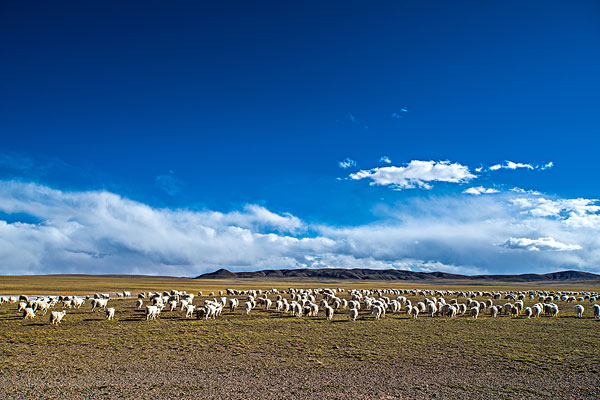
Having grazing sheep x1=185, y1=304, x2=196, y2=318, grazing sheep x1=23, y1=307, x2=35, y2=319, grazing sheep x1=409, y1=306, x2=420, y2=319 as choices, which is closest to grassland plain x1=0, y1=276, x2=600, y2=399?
grazing sheep x1=23, y1=307, x2=35, y2=319

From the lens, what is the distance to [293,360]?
15.9 metres

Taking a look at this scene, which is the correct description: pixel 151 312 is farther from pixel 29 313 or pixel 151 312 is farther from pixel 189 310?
pixel 29 313

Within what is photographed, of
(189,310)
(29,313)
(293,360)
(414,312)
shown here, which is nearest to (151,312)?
(189,310)

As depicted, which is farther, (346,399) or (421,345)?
(421,345)

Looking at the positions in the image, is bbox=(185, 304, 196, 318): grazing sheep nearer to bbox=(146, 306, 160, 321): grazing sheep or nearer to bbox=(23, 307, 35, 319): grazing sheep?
bbox=(146, 306, 160, 321): grazing sheep

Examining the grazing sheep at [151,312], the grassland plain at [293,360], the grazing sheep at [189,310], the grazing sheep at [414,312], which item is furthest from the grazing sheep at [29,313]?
the grazing sheep at [414,312]

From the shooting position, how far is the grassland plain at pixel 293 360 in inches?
478

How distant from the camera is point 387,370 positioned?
48.0 feet

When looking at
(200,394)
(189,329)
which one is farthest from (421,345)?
(189,329)

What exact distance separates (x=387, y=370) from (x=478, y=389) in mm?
3382

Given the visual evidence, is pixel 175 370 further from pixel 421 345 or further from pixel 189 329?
pixel 421 345

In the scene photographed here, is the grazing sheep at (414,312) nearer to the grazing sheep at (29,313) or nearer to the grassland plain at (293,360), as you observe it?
the grassland plain at (293,360)

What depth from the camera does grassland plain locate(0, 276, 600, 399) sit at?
12133mm

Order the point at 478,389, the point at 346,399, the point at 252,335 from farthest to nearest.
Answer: the point at 252,335, the point at 478,389, the point at 346,399
